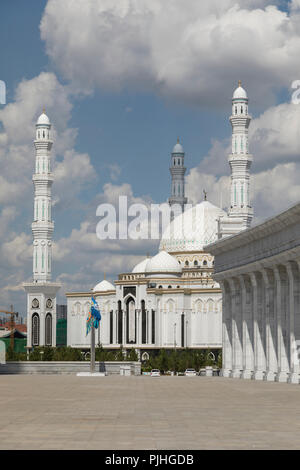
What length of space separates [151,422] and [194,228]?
13063cm

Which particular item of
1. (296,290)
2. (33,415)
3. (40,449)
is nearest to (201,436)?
(40,449)

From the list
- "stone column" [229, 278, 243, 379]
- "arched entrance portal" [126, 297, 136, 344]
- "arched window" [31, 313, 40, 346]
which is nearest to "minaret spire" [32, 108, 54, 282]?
"arched window" [31, 313, 40, 346]

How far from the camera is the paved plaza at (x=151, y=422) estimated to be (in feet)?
63.6

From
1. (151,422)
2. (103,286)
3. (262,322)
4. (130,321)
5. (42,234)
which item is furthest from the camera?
(103,286)

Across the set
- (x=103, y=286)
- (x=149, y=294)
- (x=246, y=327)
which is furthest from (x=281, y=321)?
(x=103, y=286)

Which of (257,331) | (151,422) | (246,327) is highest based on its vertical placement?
(246,327)

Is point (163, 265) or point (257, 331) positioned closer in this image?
point (257, 331)

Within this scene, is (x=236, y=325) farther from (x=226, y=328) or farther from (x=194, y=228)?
(x=194, y=228)

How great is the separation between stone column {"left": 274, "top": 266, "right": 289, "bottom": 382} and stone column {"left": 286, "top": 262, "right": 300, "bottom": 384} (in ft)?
7.08

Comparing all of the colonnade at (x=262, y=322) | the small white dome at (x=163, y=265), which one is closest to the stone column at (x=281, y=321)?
the colonnade at (x=262, y=322)

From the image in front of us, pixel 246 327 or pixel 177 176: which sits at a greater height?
pixel 177 176

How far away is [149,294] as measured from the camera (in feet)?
464
